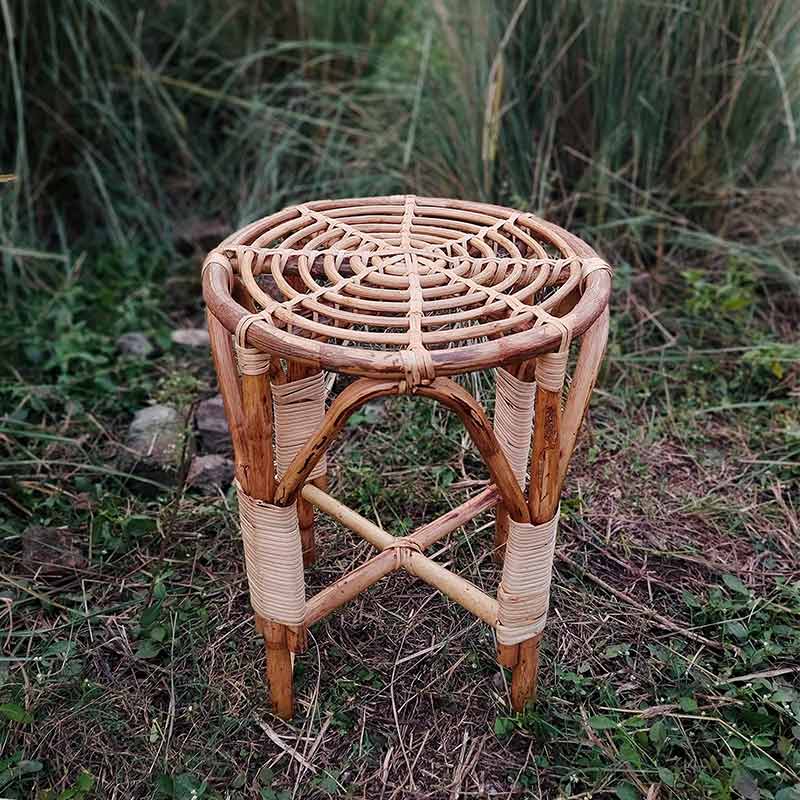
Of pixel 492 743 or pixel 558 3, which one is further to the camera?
pixel 558 3

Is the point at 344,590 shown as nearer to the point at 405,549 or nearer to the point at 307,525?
the point at 405,549

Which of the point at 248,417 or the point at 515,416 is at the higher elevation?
the point at 248,417

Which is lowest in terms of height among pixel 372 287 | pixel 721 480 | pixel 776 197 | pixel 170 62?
pixel 721 480

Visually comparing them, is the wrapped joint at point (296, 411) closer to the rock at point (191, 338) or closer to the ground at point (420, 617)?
the ground at point (420, 617)

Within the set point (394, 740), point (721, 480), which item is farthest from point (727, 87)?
point (394, 740)

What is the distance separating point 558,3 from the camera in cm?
195

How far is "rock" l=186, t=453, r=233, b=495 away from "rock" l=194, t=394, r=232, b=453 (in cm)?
7

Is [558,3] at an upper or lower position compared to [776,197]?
upper

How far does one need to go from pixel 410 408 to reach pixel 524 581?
707 mm

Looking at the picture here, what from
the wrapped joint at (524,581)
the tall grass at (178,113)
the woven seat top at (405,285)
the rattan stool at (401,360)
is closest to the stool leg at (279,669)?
the rattan stool at (401,360)

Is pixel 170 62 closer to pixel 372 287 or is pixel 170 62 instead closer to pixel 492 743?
pixel 372 287

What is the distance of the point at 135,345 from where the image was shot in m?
1.96

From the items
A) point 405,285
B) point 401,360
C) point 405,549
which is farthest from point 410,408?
point 401,360

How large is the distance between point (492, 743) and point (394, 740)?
129mm
